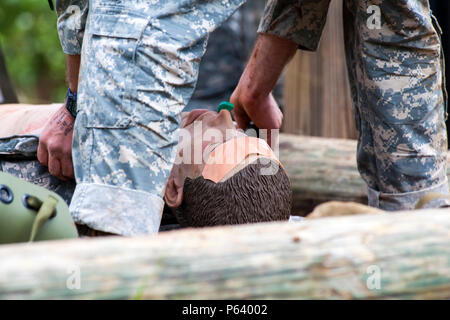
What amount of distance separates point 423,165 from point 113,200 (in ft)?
4.12

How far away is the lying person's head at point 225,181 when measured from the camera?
210cm

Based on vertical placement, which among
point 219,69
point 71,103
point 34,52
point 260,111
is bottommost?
point 34,52

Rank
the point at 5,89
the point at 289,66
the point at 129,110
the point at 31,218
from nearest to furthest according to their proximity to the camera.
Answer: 1. the point at 31,218
2. the point at 129,110
3. the point at 5,89
4. the point at 289,66

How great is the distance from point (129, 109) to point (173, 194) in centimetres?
57

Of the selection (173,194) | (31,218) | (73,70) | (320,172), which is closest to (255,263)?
(31,218)

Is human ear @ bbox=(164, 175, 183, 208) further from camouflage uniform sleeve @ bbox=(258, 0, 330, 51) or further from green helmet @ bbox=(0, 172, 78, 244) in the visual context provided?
camouflage uniform sleeve @ bbox=(258, 0, 330, 51)

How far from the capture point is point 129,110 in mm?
1760

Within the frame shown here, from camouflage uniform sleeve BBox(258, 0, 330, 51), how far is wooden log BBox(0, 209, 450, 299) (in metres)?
1.50

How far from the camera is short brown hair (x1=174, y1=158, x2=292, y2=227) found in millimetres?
2096

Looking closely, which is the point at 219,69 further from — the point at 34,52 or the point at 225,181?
the point at 34,52

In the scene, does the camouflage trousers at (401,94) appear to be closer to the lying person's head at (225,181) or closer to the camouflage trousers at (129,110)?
the lying person's head at (225,181)

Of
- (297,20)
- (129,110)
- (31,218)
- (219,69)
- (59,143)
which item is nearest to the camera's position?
(31,218)

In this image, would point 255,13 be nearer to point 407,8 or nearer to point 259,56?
Answer: point 259,56
